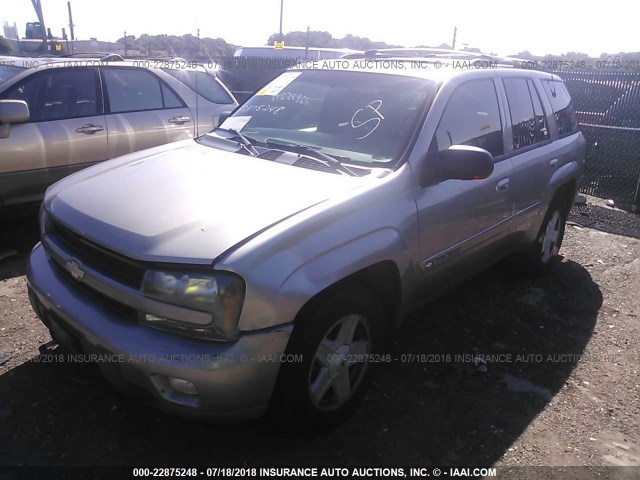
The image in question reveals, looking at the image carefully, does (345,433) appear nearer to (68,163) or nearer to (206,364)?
(206,364)

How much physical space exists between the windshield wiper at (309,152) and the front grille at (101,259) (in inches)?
46.8

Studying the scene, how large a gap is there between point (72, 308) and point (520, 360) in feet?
9.09

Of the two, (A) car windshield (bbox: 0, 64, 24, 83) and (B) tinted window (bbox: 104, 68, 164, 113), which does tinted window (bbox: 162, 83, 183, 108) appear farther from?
(A) car windshield (bbox: 0, 64, 24, 83)

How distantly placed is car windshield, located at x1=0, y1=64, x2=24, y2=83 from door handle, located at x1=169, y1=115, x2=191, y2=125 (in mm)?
1510

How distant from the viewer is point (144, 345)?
2164 millimetres

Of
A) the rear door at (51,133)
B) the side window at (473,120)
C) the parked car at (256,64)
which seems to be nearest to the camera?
the side window at (473,120)

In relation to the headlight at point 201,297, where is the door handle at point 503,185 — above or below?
above

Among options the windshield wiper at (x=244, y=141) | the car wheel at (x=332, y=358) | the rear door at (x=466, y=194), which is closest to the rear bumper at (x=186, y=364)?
the car wheel at (x=332, y=358)

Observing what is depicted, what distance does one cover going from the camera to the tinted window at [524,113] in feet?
12.9

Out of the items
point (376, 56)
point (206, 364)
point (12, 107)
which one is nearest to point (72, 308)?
point (206, 364)

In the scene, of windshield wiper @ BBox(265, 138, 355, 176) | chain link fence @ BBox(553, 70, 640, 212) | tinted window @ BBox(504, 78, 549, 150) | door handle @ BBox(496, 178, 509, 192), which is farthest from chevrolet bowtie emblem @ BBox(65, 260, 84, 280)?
chain link fence @ BBox(553, 70, 640, 212)

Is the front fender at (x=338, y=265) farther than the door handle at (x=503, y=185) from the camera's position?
No

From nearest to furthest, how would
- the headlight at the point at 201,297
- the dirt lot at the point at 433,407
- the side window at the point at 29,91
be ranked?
1. the headlight at the point at 201,297
2. the dirt lot at the point at 433,407
3. the side window at the point at 29,91

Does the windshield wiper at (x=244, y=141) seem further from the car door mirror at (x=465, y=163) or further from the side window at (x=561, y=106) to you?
the side window at (x=561, y=106)
